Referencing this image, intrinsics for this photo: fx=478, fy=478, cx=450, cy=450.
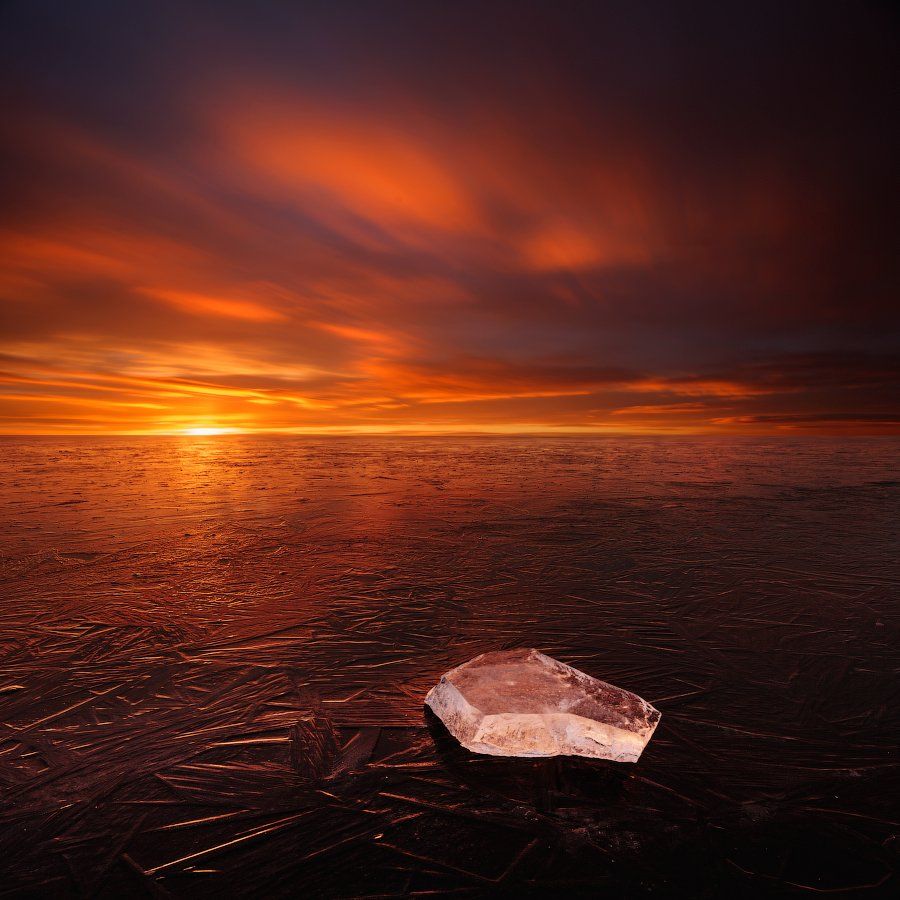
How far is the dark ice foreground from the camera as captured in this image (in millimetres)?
2307

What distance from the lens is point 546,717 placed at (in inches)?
121

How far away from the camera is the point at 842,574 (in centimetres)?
662

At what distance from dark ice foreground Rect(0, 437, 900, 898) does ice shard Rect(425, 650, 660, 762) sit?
114 millimetres

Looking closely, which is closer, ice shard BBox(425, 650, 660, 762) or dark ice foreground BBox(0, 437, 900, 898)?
dark ice foreground BBox(0, 437, 900, 898)

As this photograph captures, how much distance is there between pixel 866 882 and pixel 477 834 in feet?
5.94

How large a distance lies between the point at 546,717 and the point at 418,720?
916 millimetres

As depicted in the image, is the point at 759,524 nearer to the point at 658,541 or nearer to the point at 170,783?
the point at 658,541

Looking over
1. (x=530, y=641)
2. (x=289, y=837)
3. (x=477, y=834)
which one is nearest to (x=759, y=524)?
(x=530, y=641)

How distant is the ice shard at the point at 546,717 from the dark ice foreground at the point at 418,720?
11cm

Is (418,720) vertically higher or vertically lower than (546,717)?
lower

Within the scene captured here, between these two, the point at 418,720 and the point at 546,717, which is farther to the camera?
the point at 418,720

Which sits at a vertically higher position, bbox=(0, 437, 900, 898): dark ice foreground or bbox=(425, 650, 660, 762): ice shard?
bbox=(425, 650, 660, 762): ice shard

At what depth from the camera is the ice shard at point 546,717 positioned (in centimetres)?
300

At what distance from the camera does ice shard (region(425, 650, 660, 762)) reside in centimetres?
300
